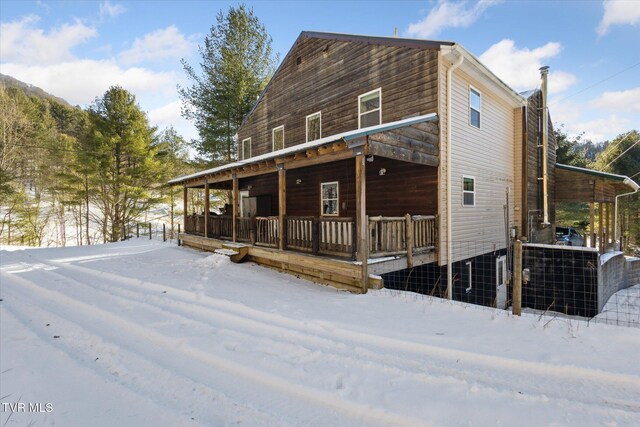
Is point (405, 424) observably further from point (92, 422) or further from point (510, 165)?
point (510, 165)

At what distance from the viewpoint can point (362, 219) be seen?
21.9 ft

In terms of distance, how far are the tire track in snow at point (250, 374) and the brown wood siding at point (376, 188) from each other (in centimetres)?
692

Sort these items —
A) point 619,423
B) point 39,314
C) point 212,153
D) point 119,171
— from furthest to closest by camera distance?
point 212,153 < point 119,171 < point 39,314 < point 619,423

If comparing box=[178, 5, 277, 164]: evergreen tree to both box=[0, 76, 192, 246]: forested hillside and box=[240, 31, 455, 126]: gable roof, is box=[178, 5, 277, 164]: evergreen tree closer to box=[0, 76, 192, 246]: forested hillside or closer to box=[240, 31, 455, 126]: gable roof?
box=[0, 76, 192, 246]: forested hillside

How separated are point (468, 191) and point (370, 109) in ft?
14.2

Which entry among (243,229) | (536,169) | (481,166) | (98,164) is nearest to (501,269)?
(481,166)

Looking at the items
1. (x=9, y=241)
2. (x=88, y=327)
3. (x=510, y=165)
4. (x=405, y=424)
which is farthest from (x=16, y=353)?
(x=9, y=241)

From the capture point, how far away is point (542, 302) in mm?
10398

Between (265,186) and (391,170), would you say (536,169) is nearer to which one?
(391,170)

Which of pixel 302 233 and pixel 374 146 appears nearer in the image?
pixel 374 146

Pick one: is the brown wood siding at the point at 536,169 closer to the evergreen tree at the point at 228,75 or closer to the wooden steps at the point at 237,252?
Result: the wooden steps at the point at 237,252

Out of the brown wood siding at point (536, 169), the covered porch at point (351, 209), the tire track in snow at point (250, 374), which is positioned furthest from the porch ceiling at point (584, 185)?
the tire track in snow at point (250, 374)

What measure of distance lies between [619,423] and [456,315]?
8.06ft

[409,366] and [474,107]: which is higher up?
[474,107]
